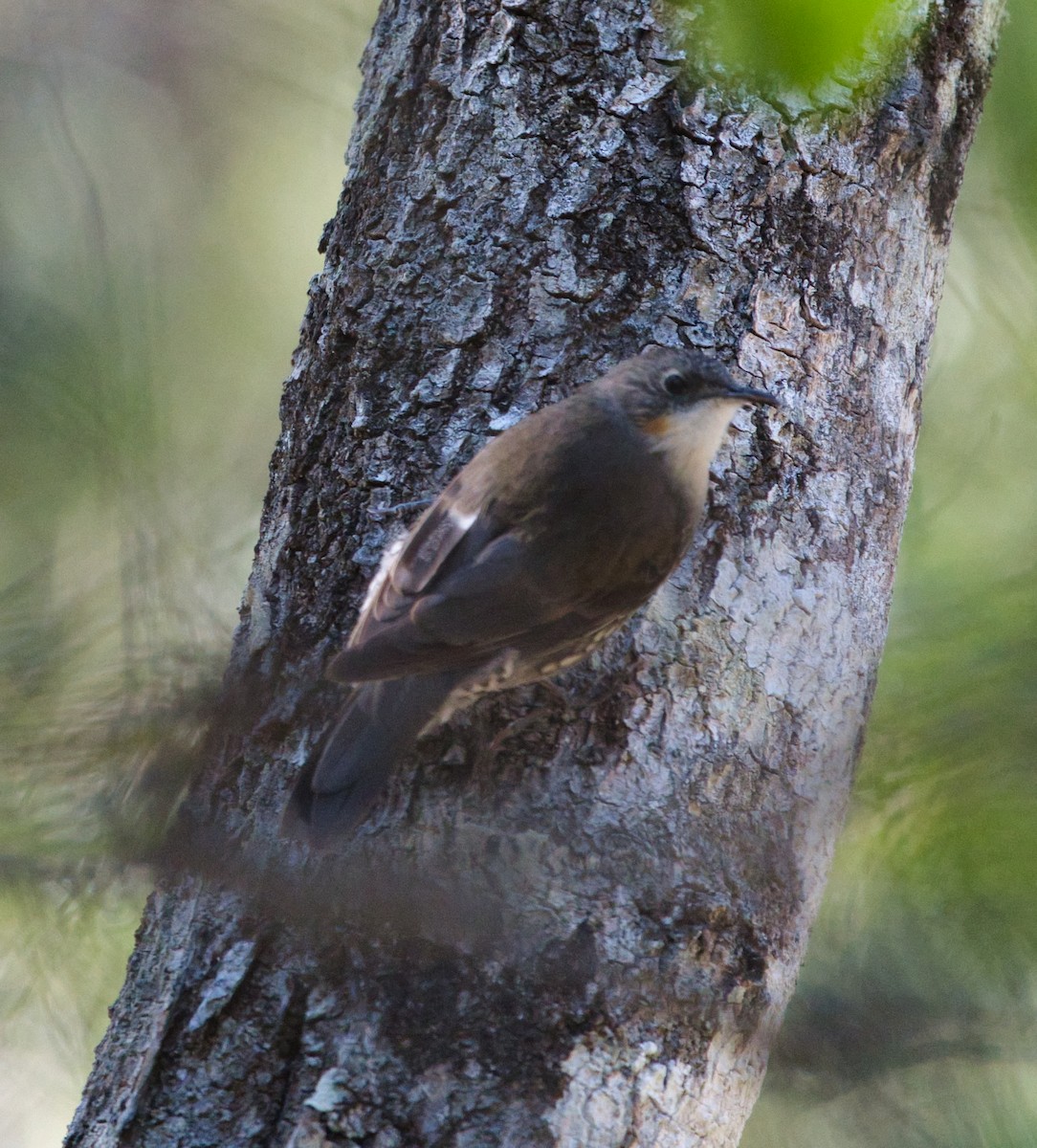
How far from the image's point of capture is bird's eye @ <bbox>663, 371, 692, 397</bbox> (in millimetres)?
2643

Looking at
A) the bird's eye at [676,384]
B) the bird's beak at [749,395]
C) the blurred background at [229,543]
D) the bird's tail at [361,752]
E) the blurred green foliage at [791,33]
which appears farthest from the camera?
the bird's eye at [676,384]

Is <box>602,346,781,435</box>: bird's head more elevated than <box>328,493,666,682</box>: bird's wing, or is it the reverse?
<box>602,346,781,435</box>: bird's head

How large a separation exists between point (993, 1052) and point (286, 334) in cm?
452

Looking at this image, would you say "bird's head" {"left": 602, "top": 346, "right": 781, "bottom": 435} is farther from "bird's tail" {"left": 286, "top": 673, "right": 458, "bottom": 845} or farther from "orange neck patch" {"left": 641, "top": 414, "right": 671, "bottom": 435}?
"bird's tail" {"left": 286, "top": 673, "right": 458, "bottom": 845}

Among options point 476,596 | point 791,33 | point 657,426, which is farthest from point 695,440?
point 791,33

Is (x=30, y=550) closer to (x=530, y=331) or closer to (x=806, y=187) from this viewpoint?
(x=530, y=331)

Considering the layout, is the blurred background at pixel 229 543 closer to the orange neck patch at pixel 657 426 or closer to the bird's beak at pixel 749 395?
the bird's beak at pixel 749 395

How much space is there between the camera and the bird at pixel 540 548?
2.43 m

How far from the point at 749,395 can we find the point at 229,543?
173cm

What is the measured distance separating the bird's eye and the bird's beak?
0.09 meters

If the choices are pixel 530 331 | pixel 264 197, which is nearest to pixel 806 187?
pixel 530 331

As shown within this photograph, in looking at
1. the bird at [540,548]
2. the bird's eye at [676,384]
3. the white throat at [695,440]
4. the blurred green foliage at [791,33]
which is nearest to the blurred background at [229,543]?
the bird at [540,548]

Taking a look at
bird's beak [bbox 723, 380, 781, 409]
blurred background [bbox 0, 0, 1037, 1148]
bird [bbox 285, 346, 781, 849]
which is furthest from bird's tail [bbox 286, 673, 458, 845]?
bird's beak [bbox 723, 380, 781, 409]

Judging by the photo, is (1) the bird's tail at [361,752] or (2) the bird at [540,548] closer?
(1) the bird's tail at [361,752]
